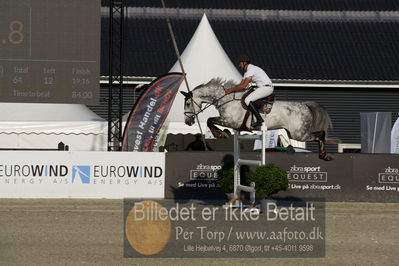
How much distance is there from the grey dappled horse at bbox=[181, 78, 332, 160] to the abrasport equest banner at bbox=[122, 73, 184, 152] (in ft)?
25.1

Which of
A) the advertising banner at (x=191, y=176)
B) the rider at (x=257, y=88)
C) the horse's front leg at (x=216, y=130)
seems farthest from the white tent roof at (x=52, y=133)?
the rider at (x=257, y=88)

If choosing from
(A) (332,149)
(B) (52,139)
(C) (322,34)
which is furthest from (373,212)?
(C) (322,34)

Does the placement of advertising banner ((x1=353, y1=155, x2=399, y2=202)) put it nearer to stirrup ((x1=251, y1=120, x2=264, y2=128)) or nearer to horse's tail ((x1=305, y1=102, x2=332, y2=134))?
horse's tail ((x1=305, y1=102, x2=332, y2=134))

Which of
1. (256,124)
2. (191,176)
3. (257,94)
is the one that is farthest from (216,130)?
(191,176)

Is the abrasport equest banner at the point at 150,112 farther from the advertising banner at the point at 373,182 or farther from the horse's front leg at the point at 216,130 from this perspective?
the horse's front leg at the point at 216,130

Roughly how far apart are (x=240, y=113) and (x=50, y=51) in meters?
9.40

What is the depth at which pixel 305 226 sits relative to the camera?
14.0 m

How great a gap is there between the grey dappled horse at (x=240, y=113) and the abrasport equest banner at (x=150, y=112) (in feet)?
25.1

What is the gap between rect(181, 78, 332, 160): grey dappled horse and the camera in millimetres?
16484

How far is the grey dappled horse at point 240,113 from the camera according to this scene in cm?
1648

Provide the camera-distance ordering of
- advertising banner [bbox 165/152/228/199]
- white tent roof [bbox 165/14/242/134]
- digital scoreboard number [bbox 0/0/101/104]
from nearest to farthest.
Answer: advertising banner [bbox 165/152/228/199], digital scoreboard number [bbox 0/0/101/104], white tent roof [bbox 165/14/242/134]

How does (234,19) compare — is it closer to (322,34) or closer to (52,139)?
(322,34)

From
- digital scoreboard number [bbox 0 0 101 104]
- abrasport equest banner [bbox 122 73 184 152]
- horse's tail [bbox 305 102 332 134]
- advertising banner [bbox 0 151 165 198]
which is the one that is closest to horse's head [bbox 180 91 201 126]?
horse's tail [bbox 305 102 332 134]

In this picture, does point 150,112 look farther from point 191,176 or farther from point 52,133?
point 52,133
